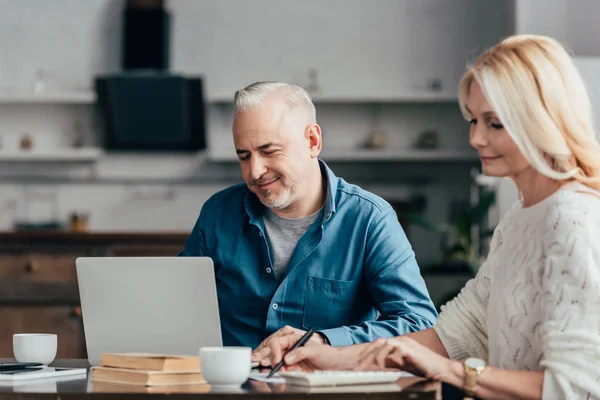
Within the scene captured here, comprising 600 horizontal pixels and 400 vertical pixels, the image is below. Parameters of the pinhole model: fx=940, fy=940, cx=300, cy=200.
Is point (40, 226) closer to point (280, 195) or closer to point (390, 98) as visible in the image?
point (390, 98)

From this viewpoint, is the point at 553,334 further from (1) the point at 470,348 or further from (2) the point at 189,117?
(2) the point at 189,117

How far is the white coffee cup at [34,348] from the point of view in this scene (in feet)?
5.98

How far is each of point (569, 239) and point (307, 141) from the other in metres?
0.93

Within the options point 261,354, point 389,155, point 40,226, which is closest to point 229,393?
point 261,354

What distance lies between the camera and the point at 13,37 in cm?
546

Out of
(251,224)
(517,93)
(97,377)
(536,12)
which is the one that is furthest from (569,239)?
(536,12)

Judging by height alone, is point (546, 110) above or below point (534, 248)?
above

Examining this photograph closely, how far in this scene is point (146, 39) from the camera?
5.29 m

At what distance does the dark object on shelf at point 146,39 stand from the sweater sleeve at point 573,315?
4048 mm

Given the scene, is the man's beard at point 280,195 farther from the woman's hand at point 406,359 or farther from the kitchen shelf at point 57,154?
the kitchen shelf at point 57,154

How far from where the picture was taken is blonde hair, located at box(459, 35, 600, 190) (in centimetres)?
155

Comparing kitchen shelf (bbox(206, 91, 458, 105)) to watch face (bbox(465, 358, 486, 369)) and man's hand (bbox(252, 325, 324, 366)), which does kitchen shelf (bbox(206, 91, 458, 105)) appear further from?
watch face (bbox(465, 358, 486, 369))

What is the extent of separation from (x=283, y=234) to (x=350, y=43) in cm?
328

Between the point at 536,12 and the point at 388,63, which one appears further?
the point at 388,63
